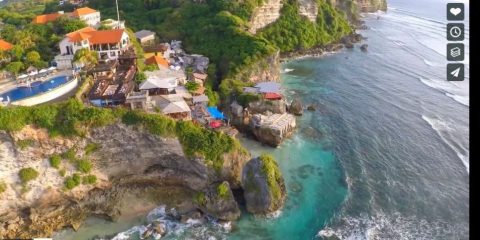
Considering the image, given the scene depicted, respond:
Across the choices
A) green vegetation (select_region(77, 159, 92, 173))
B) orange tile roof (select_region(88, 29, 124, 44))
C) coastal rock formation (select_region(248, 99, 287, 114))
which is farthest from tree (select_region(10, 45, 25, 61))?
coastal rock formation (select_region(248, 99, 287, 114))

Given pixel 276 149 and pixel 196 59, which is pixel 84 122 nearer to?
pixel 276 149

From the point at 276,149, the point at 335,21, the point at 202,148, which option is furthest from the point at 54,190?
the point at 335,21

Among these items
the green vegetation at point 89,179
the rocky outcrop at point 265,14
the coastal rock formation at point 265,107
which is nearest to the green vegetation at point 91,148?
the green vegetation at point 89,179

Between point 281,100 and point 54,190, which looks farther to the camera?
point 281,100

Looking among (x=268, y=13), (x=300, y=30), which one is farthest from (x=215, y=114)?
(x=300, y=30)

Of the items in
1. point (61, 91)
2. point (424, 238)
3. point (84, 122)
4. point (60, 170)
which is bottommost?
point (424, 238)

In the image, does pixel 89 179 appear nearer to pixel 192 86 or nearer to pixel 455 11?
pixel 192 86
